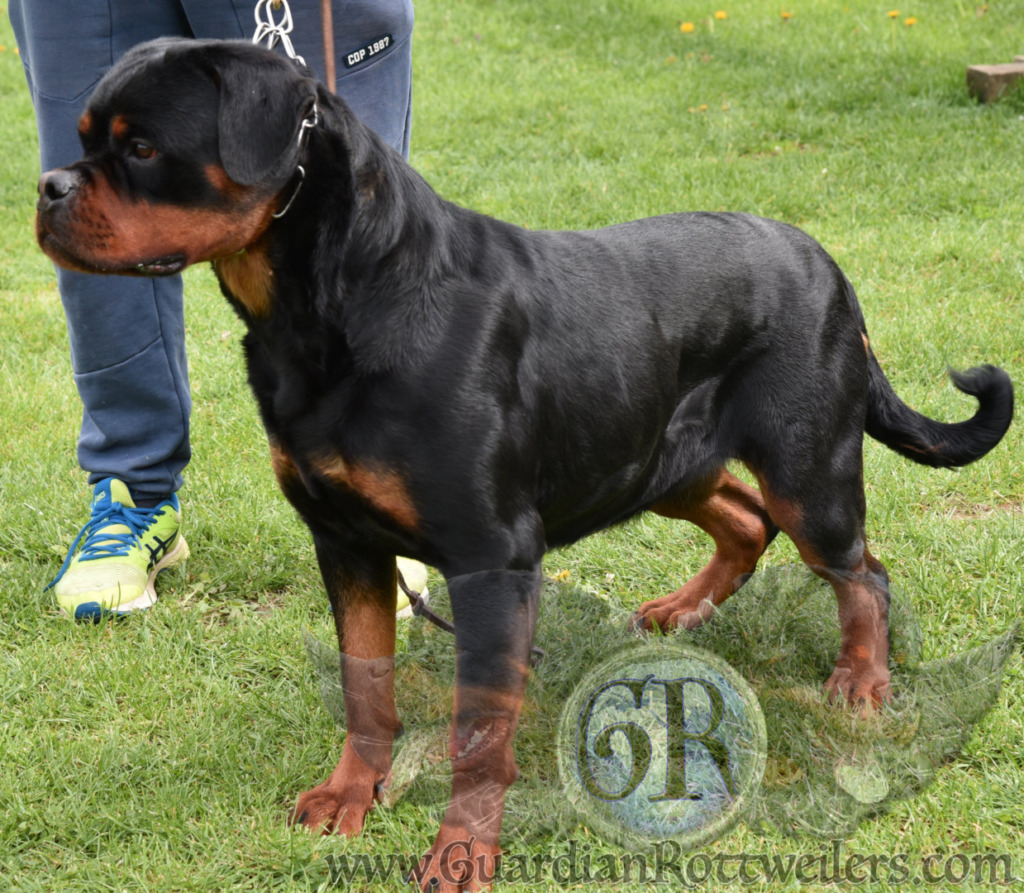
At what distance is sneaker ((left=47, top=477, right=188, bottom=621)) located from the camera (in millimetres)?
3354

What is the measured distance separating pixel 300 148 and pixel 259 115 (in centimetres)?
9

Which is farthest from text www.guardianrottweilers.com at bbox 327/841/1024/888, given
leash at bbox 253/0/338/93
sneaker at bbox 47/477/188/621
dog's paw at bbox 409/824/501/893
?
leash at bbox 253/0/338/93

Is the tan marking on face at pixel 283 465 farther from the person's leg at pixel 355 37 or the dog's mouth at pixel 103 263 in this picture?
the person's leg at pixel 355 37

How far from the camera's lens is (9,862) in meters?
2.46

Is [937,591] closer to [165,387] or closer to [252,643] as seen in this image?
[252,643]

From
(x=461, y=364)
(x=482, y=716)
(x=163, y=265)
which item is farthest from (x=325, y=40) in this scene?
(x=482, y=716)

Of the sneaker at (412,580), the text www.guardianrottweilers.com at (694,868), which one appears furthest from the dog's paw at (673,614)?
the text www.guardianrottweilers.com at (694,868)

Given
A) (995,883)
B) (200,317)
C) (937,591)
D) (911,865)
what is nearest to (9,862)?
(911,865)

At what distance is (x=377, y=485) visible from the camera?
220cm

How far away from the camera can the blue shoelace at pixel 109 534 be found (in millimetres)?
3465

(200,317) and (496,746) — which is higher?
(496,746)

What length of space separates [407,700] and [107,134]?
161cm

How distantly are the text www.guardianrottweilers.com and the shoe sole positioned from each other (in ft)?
4.18
